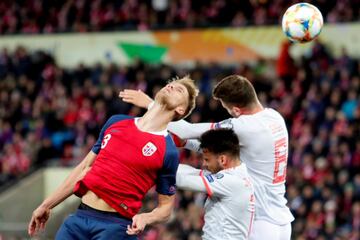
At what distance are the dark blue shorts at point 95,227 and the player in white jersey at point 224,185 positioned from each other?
1.82ft

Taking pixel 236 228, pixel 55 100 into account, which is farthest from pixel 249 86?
pixel 55 100

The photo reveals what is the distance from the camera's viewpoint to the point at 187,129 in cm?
702

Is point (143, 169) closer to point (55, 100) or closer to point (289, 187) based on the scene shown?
point (289, 187)

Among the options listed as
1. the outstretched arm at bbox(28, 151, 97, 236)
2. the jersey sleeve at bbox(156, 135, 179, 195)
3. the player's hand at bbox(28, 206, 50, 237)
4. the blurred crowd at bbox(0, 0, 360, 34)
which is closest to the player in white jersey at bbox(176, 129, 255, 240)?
the jersey sleeve at bbox(156, 135, 179, 195)

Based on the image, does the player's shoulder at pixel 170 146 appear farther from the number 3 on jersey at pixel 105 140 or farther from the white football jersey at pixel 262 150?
the white football jersey at pixel 262 150

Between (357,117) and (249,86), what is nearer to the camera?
(249,86)

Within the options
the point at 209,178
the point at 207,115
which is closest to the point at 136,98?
the point at 209,178

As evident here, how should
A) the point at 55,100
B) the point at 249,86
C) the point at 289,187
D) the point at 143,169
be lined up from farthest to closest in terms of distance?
the point at 55,100, the point at 289,187, the point at 249,86, the point at 143,169

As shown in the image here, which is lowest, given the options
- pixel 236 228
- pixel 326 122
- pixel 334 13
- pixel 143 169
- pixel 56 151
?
pixel 56 151

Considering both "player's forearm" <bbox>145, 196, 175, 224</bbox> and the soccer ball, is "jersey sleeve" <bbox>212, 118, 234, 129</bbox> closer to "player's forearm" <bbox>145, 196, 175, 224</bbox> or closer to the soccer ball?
"player's forearm" <bbox>145, 196, 175, 224</bbox>

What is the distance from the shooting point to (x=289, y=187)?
16.2 metres

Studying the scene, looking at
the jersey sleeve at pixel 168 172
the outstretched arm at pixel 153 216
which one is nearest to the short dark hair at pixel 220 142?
the jersey sleeve at pixel 168 172

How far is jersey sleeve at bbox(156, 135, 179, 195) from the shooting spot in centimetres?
636

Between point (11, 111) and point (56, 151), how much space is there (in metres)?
2.16
